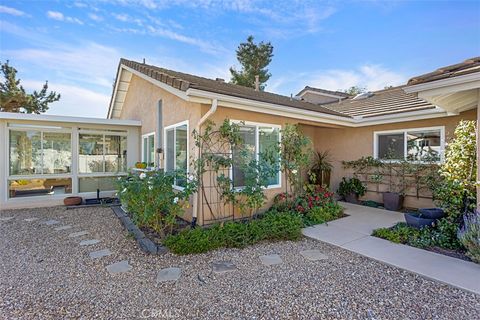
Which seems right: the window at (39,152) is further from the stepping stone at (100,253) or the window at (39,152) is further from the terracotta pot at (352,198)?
the terracotta pot at (352,198)

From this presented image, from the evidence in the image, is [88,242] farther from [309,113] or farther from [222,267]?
[309,113]

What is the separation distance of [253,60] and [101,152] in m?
18.5

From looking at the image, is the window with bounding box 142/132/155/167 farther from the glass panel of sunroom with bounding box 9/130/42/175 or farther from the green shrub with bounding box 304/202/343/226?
the green shrub with bounding box 304/202/343/226

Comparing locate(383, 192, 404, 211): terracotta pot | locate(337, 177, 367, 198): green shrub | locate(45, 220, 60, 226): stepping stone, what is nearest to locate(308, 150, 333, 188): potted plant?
locate(337, 177, 367, 198): green shrub

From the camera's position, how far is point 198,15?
9766 millimetres

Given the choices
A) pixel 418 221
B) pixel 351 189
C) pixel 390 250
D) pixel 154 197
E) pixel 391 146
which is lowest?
pixel 390 250

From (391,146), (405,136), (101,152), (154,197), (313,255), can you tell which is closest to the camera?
(313,255)

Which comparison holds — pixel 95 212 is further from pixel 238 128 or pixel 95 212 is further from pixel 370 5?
pixel 370 5

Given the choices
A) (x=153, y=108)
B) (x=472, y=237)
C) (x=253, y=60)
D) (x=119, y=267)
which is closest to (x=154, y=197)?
(x=119, y=267)

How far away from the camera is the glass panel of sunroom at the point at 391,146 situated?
8508mm

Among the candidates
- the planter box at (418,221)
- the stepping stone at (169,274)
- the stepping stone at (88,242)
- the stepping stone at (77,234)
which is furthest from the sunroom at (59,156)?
the planter box at (418,221)

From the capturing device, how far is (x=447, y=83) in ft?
14.3

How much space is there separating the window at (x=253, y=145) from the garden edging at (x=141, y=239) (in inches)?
102

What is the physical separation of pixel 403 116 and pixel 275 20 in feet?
22.4
